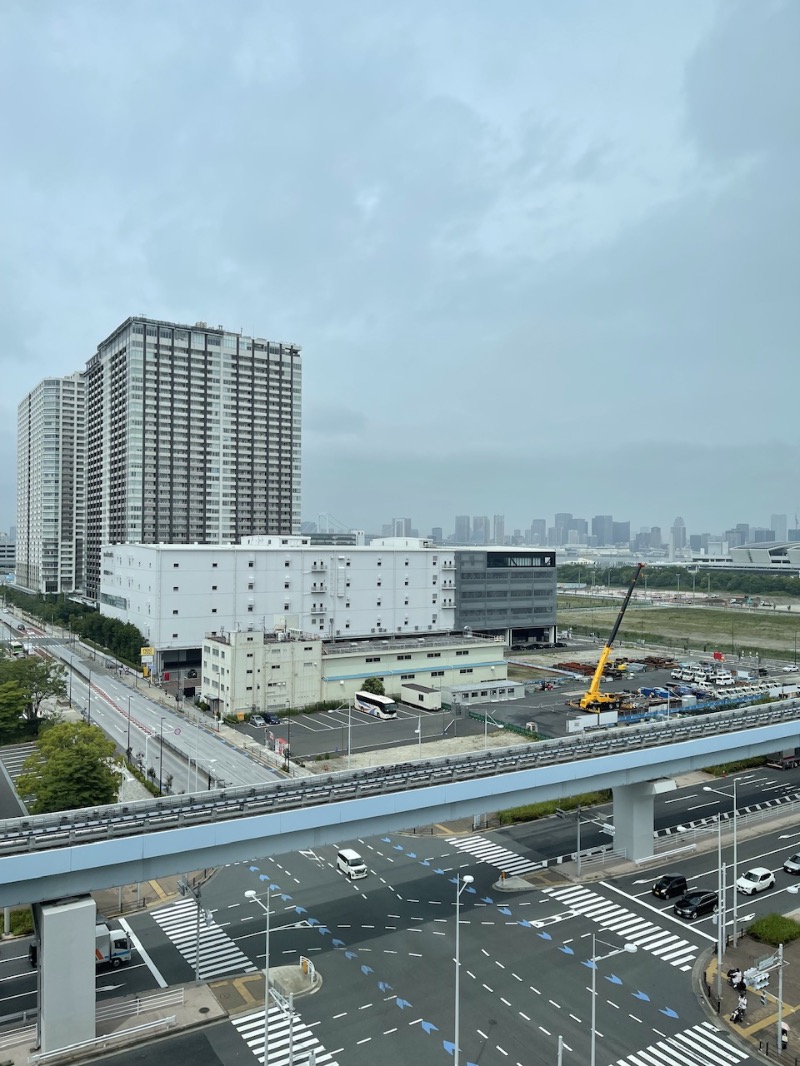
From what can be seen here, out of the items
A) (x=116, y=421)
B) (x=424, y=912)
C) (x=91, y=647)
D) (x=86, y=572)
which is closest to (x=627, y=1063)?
(x=424, y=912)

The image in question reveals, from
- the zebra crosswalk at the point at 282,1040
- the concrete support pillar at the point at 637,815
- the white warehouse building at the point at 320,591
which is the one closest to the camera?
the zebra crosswalk at the point at 282,1040

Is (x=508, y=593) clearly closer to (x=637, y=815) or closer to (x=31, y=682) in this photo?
(x=31, y=682)

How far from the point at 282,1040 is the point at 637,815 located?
20.4 metres

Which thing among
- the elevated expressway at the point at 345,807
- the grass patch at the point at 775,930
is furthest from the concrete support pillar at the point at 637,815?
the grass patch at the point at 775,930

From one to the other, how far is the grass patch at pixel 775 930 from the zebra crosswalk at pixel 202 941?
19435 millimetres

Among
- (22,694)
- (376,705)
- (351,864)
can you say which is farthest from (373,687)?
(351,864)

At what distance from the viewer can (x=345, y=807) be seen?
27.2 meters

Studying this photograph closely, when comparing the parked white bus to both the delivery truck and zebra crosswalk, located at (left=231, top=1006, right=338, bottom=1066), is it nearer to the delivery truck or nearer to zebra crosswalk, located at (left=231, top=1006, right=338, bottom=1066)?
the delivery truck

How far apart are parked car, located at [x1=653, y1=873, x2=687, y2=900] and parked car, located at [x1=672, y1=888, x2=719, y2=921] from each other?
56cm

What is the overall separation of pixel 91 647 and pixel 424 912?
270 ft

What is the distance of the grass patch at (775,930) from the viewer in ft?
94.8

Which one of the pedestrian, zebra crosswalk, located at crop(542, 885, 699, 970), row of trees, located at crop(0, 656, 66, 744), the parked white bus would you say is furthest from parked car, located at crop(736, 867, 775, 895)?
row of trees, located at crop(0, 656, 66, 744)

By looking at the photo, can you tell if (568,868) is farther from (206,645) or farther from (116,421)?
(116,421)

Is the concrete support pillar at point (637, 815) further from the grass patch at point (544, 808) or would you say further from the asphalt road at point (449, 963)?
the asphalt road at point (449, 963)
